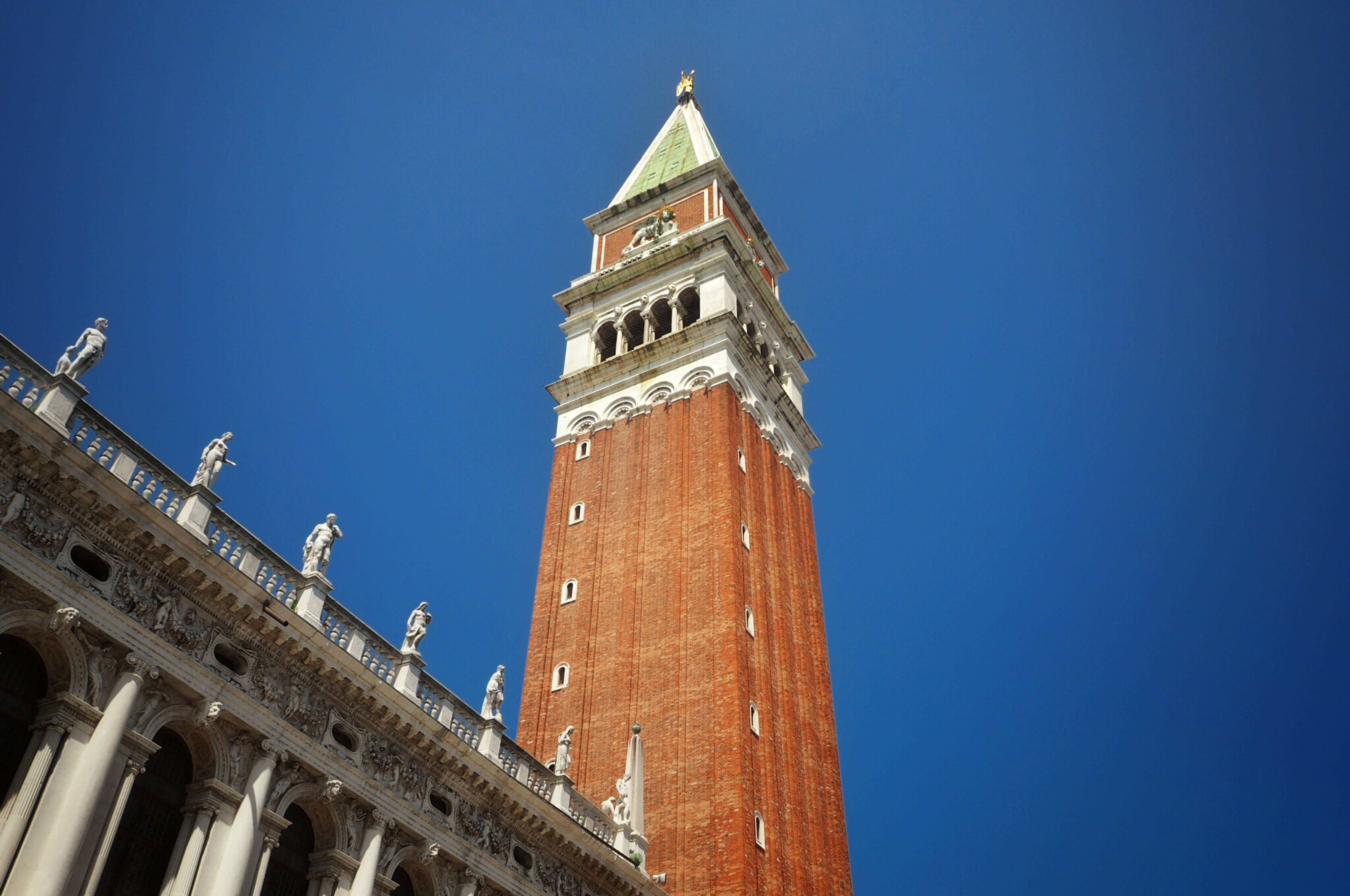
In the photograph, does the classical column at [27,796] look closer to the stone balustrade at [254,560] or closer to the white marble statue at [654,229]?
the stone balustrade at [254,560]

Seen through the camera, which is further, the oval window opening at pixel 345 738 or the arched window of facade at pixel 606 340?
the arched window of facade at pixel 606 340

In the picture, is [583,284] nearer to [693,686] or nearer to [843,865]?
[693,686]

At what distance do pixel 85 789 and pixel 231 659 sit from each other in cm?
358

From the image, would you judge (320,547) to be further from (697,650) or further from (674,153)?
(674,153)

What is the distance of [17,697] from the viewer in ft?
54.0

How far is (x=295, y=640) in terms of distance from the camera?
20172 mm

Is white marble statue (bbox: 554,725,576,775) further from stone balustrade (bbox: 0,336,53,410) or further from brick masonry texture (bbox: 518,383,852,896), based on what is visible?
stone balustrade (bbox: 0,336,53,410)

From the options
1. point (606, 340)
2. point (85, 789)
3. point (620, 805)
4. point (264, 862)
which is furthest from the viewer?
point (606, 340)

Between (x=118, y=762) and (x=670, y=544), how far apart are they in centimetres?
2525

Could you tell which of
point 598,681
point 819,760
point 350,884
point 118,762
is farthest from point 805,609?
point 118,762

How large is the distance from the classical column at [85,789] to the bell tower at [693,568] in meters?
18.5

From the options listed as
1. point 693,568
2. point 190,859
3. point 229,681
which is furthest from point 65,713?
point 693,568

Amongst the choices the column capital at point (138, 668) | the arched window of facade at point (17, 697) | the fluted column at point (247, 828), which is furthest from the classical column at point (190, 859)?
the arched window of facade at point (17, 697)

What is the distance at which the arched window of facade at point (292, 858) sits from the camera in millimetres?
19203
